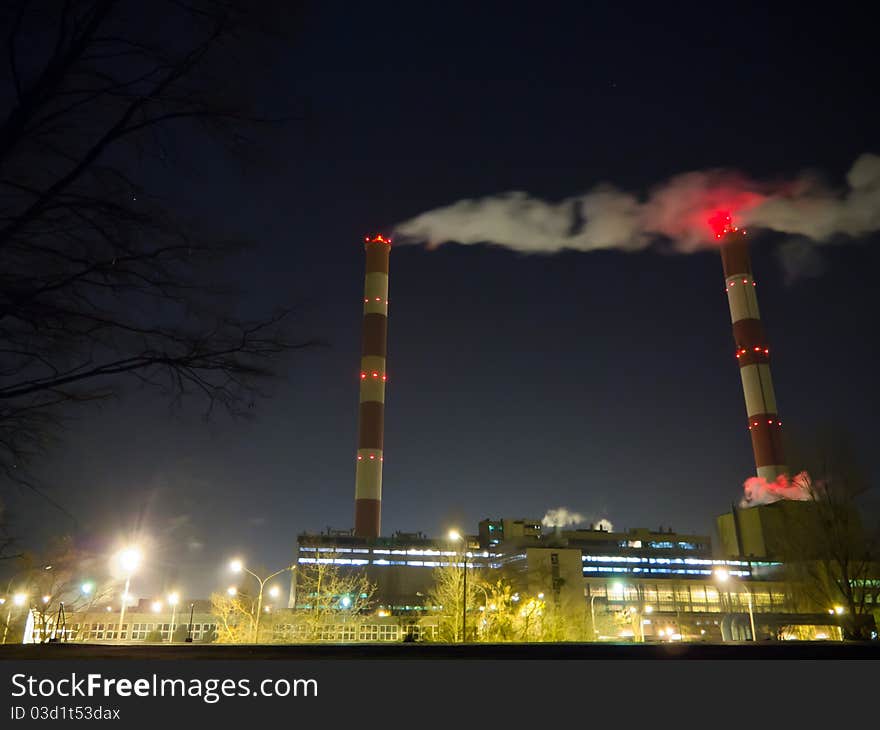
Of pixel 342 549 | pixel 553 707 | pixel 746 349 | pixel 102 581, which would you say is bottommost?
pixel 553 707

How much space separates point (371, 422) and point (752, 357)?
165 ft

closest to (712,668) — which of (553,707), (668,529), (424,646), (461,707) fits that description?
(553,707)

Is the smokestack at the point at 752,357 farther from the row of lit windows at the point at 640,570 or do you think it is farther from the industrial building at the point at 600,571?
the row of lit windows at the point at 640,570

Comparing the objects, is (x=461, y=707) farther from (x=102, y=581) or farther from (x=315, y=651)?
(x=102, y=581)

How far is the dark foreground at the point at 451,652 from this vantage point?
4562 mm

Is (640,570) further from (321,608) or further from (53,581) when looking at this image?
(53,581)

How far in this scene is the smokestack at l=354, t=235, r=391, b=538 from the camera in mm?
76250

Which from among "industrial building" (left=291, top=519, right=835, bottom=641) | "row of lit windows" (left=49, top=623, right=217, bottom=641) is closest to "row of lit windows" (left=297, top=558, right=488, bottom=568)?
"industrial building" (left=291, top=519, right=835, bottom=641)

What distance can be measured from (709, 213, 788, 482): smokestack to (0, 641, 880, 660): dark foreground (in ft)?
259

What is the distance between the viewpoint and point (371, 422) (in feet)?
256

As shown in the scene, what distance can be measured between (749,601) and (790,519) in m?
11.2

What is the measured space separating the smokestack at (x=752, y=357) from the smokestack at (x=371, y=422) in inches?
1865

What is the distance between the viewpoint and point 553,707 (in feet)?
11.0

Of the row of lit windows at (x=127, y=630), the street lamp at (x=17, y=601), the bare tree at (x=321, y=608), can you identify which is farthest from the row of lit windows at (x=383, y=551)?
the street lamp at (x=17, y=601)
